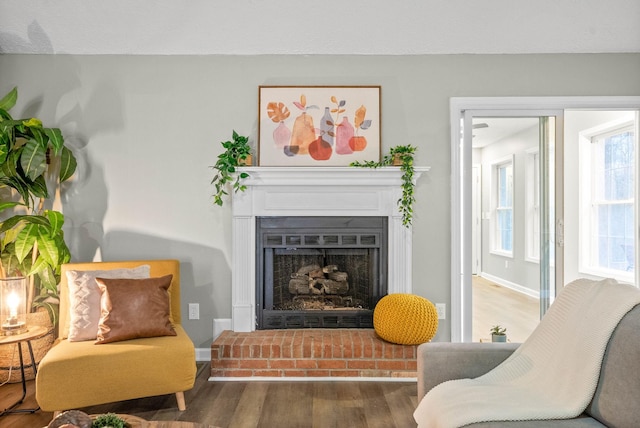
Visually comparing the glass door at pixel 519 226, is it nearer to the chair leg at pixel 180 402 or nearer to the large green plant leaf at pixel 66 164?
the chair leg at pixel 180 402

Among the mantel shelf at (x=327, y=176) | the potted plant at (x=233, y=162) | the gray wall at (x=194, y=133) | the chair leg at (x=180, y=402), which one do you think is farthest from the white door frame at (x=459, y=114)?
the chair leg at (x=180, y=402)

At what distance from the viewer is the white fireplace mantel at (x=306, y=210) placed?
130 inches

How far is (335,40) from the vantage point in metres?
3.25

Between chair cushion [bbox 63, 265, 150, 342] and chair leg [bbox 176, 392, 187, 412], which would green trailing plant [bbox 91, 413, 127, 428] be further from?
chair cushion [bbox 63, 265, 150, 342]

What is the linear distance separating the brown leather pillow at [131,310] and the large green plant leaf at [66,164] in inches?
42.6

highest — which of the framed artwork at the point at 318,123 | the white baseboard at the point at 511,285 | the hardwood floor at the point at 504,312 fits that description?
the framed artwork at the point at 318,123

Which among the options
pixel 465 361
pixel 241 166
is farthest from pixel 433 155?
pixel 465 361

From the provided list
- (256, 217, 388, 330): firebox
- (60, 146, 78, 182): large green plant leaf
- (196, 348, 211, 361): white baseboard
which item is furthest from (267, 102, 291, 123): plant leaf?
(196, 348, 211, 361): white baseboard

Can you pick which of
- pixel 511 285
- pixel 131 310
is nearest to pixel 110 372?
pixel 131 310

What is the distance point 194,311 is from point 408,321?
1686 millimetres

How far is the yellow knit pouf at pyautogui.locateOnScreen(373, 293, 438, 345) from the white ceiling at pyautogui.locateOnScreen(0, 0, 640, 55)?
1974mm

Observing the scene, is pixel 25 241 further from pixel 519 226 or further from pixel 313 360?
pixel 519 226

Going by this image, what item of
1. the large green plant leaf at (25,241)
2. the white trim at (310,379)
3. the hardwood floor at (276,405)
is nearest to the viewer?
the hardwood floor at (276,405)

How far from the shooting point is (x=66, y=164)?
3184 millimetres
